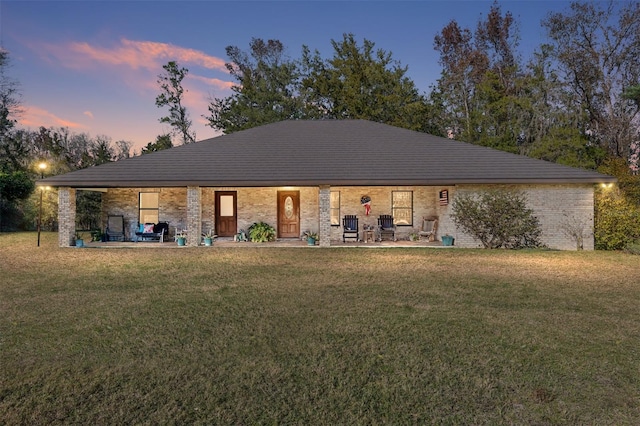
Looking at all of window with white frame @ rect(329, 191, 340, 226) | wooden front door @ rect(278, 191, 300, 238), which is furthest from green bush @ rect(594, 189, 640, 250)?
wooden front door @ rect(278, 191, 300, 238)

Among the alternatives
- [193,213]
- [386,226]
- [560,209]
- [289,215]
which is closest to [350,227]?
[386,226]

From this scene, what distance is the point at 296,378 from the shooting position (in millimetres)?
3521

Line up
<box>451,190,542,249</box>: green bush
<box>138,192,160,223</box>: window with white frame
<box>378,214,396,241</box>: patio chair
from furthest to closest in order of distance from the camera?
<box>138,192,160,223</box>: window with white frame < <box>378,214,396,241</box>: patio chair < <box>451,190,542,249</box>: green bush

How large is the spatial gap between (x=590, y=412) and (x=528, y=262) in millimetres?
8574

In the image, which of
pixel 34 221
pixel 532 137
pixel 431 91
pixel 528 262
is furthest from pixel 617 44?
pixel 34 221

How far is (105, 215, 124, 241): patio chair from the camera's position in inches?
647

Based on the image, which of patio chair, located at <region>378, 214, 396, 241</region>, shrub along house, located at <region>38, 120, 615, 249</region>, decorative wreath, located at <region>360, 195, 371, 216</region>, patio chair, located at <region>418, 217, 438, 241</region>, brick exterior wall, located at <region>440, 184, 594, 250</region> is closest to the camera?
brick exterior wall, located at <region>440, 184, 594, 250</region>

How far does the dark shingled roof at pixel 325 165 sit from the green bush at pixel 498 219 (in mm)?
682

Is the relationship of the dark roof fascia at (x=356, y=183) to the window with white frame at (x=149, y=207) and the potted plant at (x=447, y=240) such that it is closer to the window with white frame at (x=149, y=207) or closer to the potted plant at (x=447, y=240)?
the potted plant at (x=447, y=240)

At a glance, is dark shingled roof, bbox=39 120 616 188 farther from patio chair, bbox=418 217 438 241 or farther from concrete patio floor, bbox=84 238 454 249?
patio chair, bbox=418 217 438 241

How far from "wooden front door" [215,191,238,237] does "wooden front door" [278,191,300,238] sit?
2030mm

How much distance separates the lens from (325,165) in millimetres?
15164

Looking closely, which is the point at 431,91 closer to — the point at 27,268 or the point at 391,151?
the point at 391,151

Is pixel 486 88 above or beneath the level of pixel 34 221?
above
